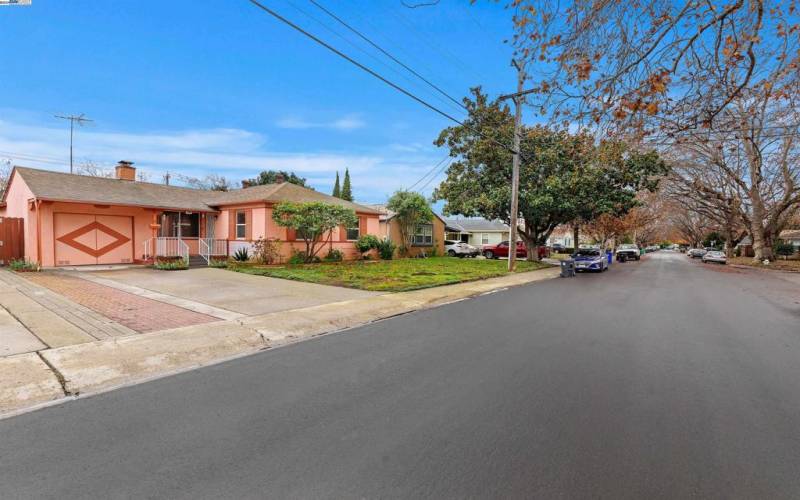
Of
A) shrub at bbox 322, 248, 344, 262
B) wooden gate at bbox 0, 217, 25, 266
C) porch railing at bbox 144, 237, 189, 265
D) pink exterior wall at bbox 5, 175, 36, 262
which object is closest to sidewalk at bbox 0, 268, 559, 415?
porch railing at bbox 144, 237, 189, 265

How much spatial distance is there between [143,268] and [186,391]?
16.0m

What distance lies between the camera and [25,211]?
17.2 meters

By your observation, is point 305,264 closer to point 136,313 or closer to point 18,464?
point 136,313

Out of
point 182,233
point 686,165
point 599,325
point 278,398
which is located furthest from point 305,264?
point 686,165

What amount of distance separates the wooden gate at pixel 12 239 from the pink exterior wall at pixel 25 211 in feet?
1.16

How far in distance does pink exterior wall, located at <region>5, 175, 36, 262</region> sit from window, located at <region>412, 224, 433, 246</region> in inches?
848

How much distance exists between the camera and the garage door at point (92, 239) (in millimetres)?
17031

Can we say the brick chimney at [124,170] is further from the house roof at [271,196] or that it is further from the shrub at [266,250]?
the shrub at [266,250]

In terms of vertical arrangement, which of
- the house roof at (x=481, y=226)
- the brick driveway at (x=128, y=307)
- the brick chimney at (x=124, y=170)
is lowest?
the brick driveway at (x=128, y=307)

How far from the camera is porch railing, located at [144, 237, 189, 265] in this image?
19.2m

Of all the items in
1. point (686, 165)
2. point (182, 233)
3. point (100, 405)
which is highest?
point (686, 165)

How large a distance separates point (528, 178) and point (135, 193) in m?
22.6

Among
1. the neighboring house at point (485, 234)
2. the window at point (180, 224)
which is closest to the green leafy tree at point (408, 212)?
the window at point (180, 224)

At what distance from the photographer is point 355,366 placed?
18.0ft
